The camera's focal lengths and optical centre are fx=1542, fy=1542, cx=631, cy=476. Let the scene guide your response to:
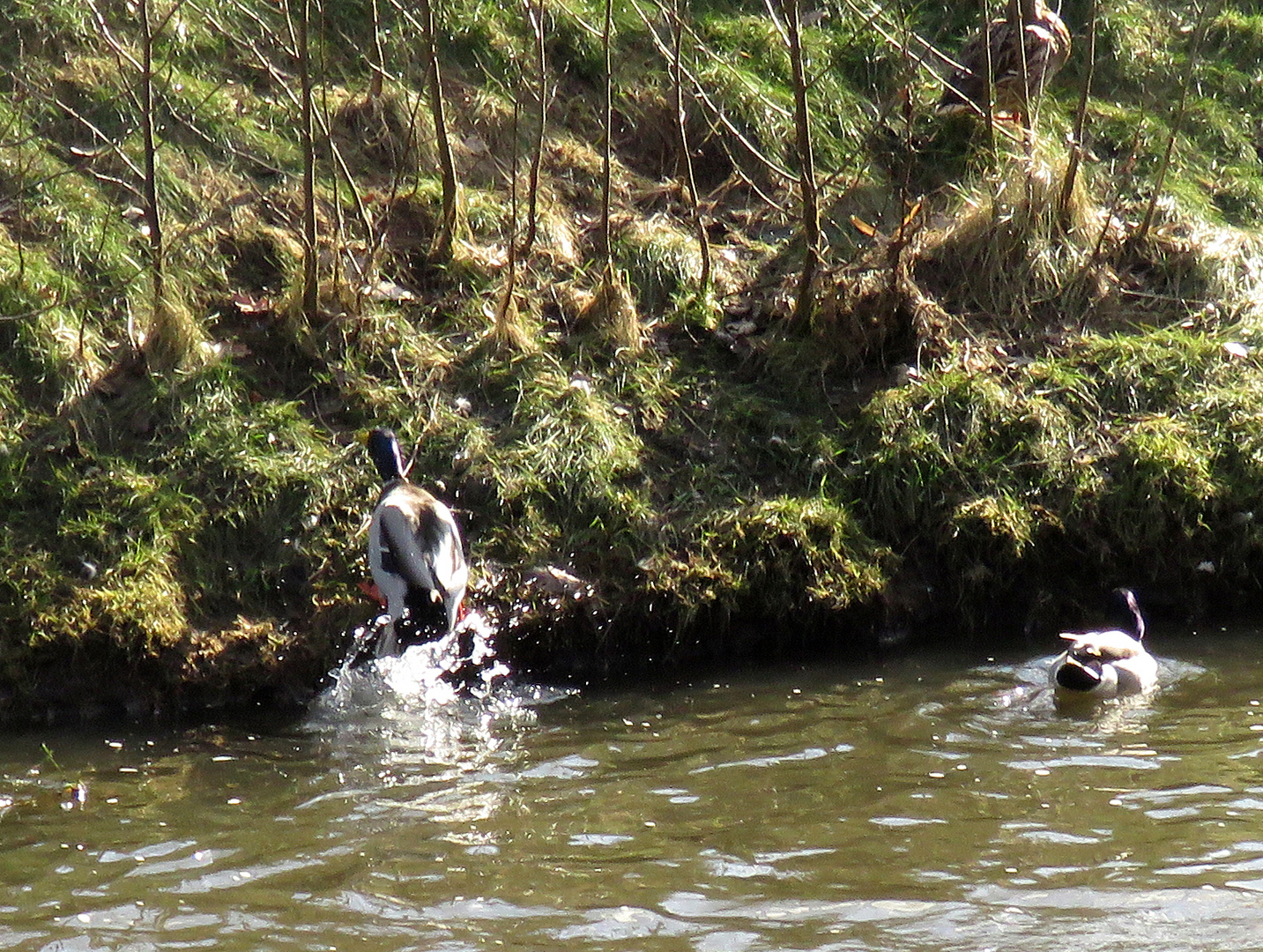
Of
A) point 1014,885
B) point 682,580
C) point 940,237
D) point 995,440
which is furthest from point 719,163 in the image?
point 1014,885

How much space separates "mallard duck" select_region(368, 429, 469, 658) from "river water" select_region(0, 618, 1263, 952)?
0.25 metres

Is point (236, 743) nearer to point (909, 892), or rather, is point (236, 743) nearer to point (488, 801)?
point (488, 801)

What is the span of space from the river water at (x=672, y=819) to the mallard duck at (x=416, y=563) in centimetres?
25

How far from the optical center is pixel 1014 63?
8.20m

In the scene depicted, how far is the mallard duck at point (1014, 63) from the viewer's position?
814cm

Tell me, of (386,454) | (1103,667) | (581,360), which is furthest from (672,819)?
(581,360)

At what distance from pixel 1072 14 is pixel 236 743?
7031 mm

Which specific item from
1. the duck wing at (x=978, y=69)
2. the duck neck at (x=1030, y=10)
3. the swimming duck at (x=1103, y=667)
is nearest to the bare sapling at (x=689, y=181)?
the duck wing at (x=978, y=69)

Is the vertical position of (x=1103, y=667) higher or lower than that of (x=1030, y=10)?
lower

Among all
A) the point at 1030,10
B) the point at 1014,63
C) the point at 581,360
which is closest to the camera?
the point at 581,360

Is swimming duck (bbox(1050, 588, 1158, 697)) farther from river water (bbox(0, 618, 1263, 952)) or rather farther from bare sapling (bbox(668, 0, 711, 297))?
bare sapling (bbox(668, 0, 711, 297))

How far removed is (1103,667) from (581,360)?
2.73 m

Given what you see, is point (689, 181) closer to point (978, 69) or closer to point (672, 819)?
point (978, 69)

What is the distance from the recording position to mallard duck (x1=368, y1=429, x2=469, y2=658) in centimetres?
568
